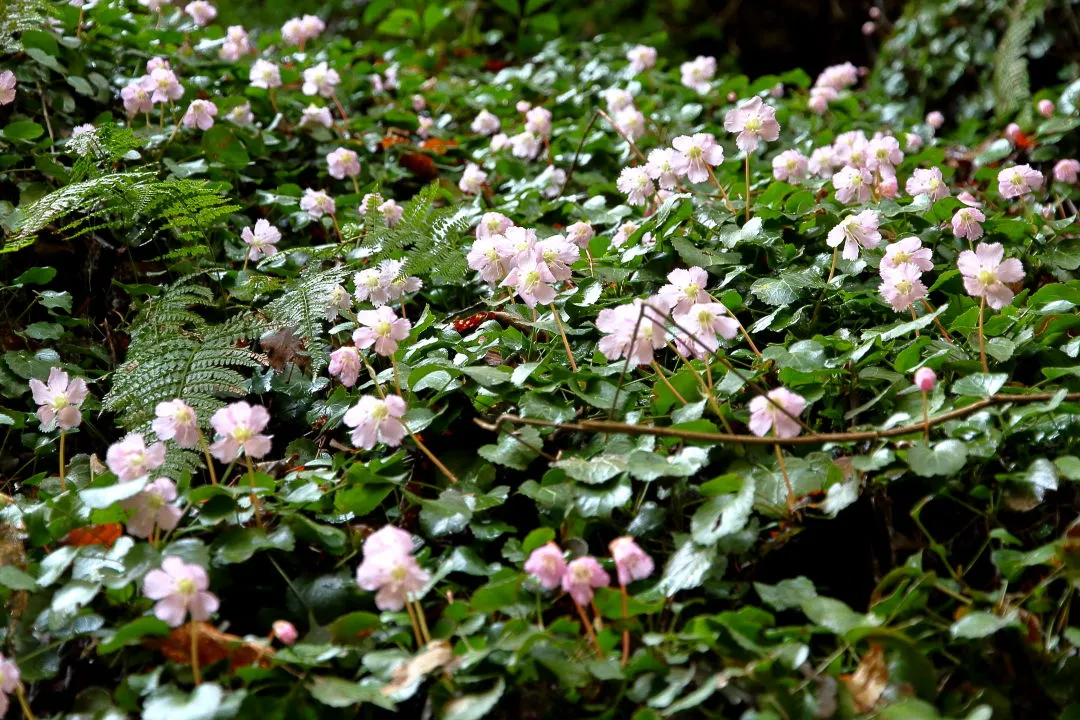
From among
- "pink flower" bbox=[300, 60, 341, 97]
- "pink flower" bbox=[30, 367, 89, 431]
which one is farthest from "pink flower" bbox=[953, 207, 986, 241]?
"pink flower" bbox=[300, 60, 341, 97]

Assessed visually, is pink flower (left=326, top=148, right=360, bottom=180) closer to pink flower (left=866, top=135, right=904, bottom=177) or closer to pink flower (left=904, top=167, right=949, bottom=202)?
pink flower (left=866, top=135, right=904, bottom=177)

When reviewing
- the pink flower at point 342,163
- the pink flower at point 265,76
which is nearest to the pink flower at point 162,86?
the pink flower at point 265,76

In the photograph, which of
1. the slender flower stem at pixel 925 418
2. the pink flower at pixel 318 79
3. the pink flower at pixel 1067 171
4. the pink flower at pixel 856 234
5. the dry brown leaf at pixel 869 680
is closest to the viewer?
the dry brown leaf at pixel 869 680

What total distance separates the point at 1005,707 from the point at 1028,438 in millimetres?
484

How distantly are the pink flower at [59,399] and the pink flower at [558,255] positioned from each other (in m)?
0.89

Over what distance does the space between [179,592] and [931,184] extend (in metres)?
1.86

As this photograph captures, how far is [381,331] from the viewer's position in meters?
1.68

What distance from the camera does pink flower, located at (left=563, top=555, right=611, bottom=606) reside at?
129cm

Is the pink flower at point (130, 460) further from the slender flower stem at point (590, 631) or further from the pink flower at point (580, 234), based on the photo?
the pink flower at point (580, 234)

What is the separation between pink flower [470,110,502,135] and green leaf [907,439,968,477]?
221 cm

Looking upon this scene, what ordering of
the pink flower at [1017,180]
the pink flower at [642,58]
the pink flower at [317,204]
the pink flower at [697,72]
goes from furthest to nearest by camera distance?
the pink flower at [642,58] → the pink flower at [697,72] → the pink flower at [317,204] → the pink flower at [1017,180]

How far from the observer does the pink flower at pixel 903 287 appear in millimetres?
1722

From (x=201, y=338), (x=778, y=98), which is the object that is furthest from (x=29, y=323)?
(x=778, y=98)

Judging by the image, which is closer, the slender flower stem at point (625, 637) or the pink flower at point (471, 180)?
the slender flower stem at point (625, 637)
